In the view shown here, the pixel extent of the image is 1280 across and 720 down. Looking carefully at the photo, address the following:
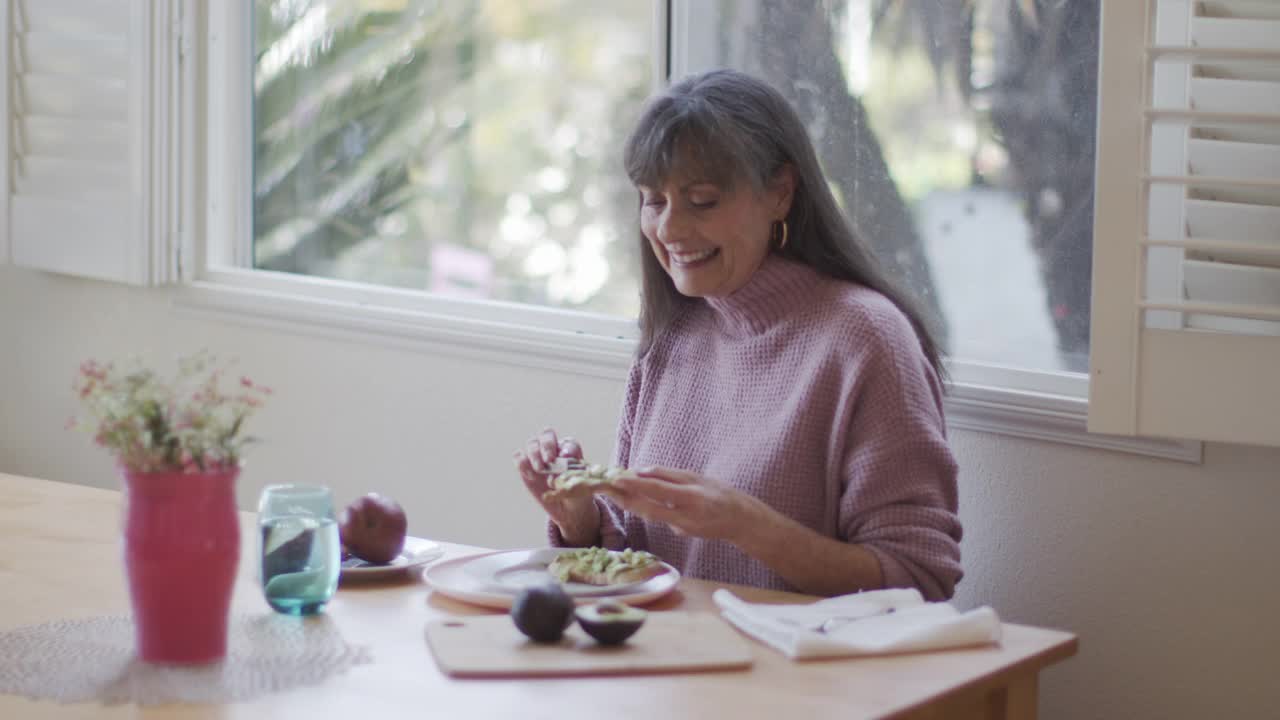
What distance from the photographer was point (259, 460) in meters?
3.38

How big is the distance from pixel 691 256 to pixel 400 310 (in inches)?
43.7

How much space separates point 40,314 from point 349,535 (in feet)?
6.84

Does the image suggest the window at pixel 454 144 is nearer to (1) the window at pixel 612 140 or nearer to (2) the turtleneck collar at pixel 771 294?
(1) the window at pixel 612 140

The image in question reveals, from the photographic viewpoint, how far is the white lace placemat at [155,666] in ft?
4.69

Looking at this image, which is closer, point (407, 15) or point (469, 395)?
point (469, 395)

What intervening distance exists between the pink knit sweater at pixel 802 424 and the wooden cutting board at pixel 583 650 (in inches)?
14.2

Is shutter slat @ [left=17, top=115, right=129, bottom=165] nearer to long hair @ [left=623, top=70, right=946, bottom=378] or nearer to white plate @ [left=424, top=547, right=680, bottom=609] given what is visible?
long hair @ [left=623, top=70, right=946, bottom=378]

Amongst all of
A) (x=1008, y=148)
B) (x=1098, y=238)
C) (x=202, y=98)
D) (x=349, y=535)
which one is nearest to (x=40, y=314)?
(x=202, y=98)

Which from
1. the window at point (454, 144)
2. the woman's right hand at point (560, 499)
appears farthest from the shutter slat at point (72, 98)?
the woman's right hand at point (560, 499)

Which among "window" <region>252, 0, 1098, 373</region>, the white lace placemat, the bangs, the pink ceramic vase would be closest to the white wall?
"window" <region>252, 0, 1098, 373</region>

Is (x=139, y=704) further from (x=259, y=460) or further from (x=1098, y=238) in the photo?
(x=259, y=460)

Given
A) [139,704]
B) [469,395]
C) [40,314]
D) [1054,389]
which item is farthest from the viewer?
[40,314]

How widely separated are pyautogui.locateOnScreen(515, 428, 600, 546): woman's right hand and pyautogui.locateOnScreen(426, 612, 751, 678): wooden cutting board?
411 mm

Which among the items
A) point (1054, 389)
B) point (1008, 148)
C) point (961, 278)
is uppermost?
point (1008, 148)
